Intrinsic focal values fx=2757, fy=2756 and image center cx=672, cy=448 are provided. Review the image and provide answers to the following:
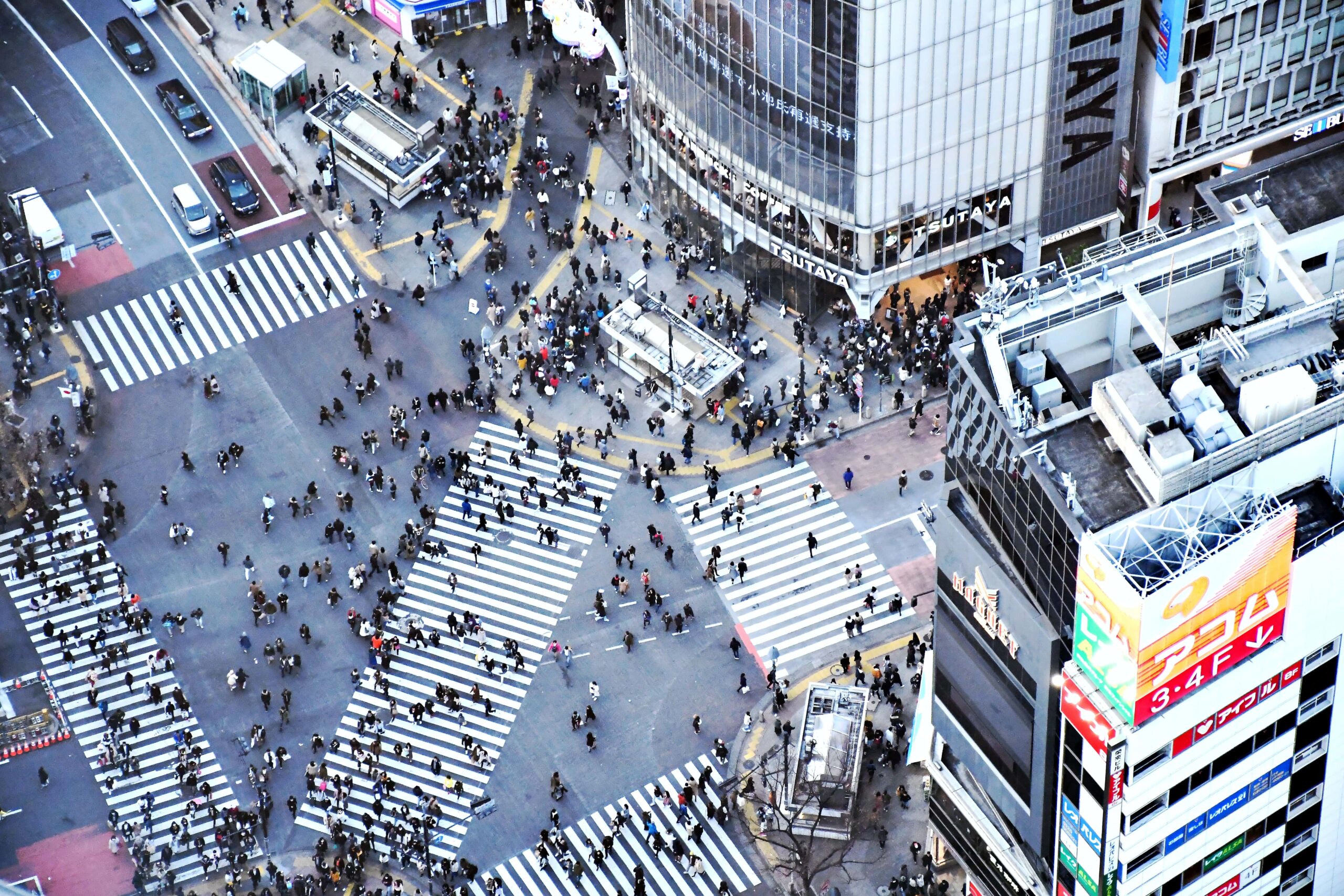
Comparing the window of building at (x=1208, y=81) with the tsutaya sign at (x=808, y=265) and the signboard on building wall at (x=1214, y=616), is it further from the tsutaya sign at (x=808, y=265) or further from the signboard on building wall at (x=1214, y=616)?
the signboard on building wall at (x=1214, y=616)

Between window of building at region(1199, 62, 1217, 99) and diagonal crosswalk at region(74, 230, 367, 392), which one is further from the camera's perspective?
diagonal crosswalk at region(74, 230, 367, 392)

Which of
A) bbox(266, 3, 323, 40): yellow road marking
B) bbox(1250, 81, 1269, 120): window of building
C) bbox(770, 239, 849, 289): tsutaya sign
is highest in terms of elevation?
bbox(266, 3, 323, 40): yellow road marking

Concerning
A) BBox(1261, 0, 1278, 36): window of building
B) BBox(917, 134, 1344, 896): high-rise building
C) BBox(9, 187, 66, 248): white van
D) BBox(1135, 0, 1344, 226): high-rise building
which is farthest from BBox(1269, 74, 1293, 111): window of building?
BBox(9, 187, 66, 248): white van

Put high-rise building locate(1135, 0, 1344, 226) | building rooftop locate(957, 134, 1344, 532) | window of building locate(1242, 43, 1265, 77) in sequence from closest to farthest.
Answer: building rooftop locate(957, 134, 1344, 532)
high-rise building locate(1135, 0, 1344, 226)
window of building locate(1242, 43, 1265, 77)

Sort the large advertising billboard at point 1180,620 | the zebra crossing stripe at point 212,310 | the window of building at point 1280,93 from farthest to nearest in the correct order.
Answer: the zebra crossing stripe at point 212,310, the window of building at point 1280,93, the large advertising billboard at point 1180,620

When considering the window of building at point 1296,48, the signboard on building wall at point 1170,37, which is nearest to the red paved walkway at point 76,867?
the signboard on building wall at point 1170,37

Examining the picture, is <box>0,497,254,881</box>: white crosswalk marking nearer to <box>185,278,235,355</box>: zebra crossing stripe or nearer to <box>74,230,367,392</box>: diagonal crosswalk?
<box>74,230,367,392</box>: diagonal crosswalk

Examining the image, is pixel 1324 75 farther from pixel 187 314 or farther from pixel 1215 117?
pixel 187 314

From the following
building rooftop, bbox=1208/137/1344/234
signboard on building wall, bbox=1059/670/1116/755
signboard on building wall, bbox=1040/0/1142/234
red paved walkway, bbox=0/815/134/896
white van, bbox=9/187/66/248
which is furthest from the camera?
white van, bbox=9/187/66/248
